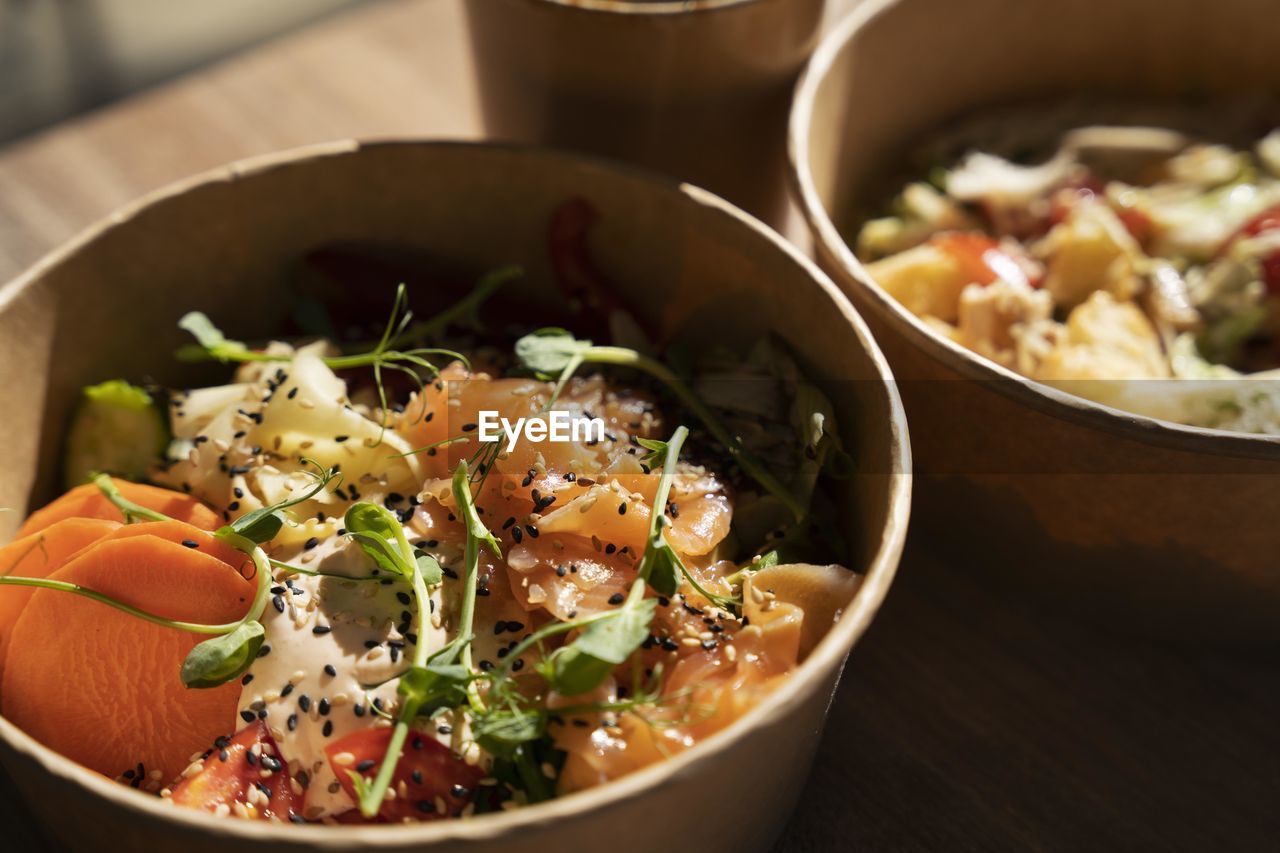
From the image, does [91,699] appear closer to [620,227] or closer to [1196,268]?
[620,227]

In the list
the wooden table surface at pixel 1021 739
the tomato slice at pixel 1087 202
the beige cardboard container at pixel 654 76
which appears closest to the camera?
the wooden table surface at pixel 1021 739

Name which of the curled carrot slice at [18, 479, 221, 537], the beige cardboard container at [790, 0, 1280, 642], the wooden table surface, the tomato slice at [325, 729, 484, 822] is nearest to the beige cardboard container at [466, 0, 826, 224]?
the beige cardboard container at [790, 0, 1280, 642]

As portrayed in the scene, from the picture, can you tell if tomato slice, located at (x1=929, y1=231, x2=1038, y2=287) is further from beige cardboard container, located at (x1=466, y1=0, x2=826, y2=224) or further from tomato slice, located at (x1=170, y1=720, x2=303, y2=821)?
tomato slice, located at (x1=170, y1=720, x2=303, y2=821)

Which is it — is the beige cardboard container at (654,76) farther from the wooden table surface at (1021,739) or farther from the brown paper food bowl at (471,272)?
the wooden table surface at (1021,739)

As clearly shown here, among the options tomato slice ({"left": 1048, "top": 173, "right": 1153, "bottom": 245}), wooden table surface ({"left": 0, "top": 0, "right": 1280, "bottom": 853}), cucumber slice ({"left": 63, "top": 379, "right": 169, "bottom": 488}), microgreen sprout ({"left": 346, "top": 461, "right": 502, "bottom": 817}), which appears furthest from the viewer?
tomato slice ({"left": 1048, "top": 173, "right": 1153, "bottom": 245})

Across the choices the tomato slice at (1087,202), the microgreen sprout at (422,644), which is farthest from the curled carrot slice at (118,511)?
the tomato slice at (1087,202)

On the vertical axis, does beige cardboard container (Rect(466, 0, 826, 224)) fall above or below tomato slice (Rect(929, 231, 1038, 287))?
above

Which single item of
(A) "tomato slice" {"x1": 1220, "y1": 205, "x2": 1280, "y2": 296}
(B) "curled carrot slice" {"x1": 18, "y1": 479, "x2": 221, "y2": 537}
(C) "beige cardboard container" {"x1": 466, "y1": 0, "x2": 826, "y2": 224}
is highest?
(C) "beige cardboard container" {"x1": 466, "y1": 0, "x2": 826, "y2": 224}
